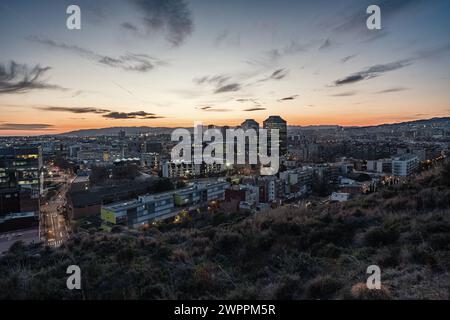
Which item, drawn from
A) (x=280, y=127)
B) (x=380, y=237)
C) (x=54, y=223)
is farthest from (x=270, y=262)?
(x=280, y=127)

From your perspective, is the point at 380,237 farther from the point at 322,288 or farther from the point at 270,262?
the point at 322,288

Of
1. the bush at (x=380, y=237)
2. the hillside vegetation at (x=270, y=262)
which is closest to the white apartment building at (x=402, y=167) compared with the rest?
the hillside vegetation at (x=270, y=262)

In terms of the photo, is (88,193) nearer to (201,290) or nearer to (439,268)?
(201,290)

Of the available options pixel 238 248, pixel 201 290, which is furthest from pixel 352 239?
pixel 201 290

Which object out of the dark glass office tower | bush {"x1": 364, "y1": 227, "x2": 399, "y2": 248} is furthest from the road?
the dark glass office tower

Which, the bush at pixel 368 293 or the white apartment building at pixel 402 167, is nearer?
the bush at pixel 368 293

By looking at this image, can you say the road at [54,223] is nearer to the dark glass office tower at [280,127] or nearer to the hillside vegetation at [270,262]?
the hillside vegetation at [270,262]
